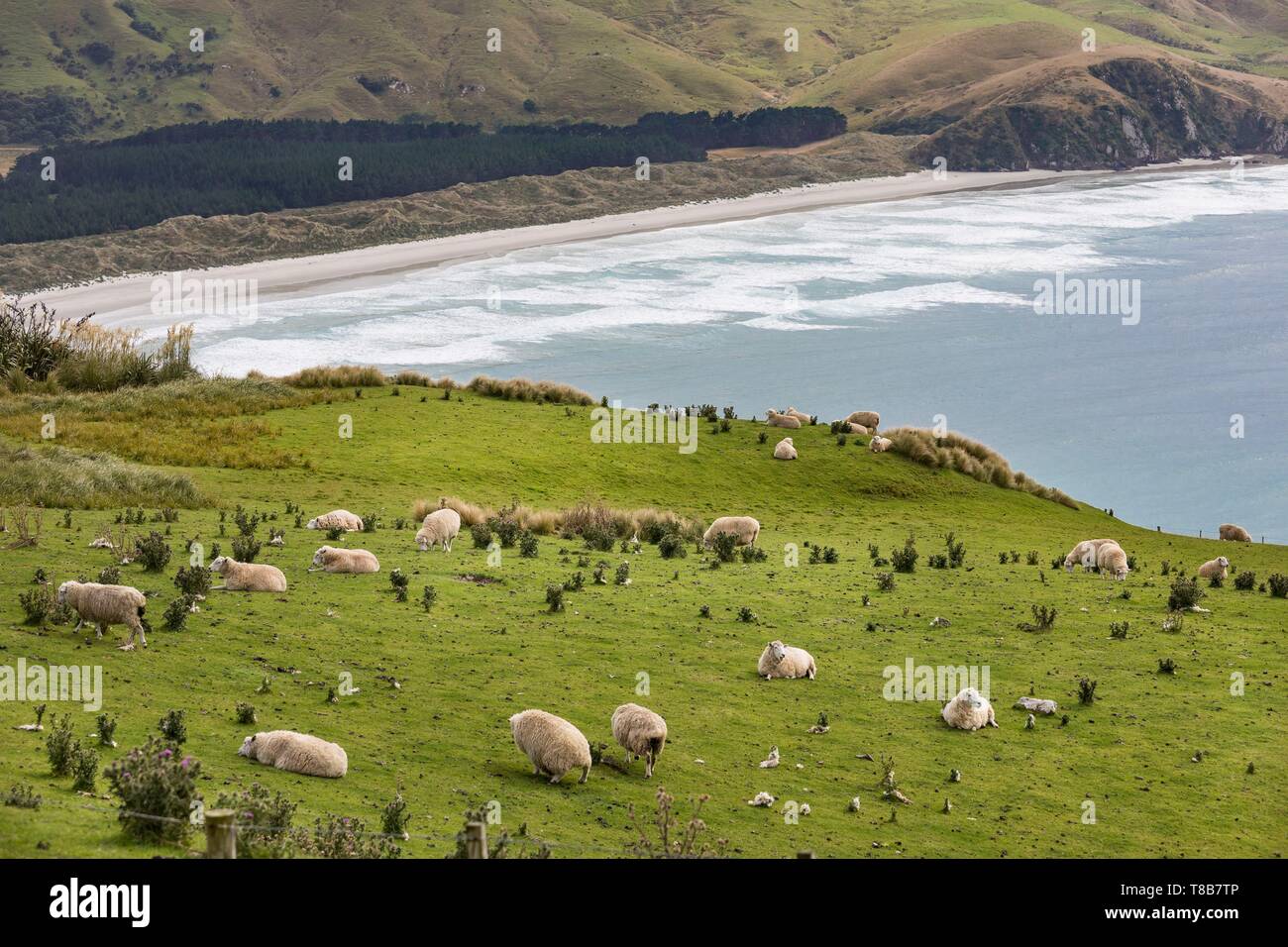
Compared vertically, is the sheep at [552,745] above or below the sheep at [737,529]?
below

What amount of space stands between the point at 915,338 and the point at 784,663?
57.1 m

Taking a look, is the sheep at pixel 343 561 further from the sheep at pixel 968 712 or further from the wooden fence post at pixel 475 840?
the wooden fence post at pixel 475 840

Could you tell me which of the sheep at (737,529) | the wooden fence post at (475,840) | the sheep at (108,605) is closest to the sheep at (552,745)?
the wooden fence post at (475,840)

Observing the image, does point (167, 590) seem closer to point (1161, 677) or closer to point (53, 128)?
point (1161, 677)

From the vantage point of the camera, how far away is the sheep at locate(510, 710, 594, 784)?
14328 millimetres

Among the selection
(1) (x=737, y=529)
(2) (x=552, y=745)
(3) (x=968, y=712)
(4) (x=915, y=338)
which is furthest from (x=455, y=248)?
(2) (x=552, y=745)

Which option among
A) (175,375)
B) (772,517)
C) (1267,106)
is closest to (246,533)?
(772,517)

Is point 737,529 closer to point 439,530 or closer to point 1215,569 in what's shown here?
point 439,530

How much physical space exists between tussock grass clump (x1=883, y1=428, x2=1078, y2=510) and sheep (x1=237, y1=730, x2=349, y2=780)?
27369mm

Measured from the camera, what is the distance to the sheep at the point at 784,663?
18.9m

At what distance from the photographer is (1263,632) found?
22.7m

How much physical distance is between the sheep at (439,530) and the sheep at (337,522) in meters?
1.47
